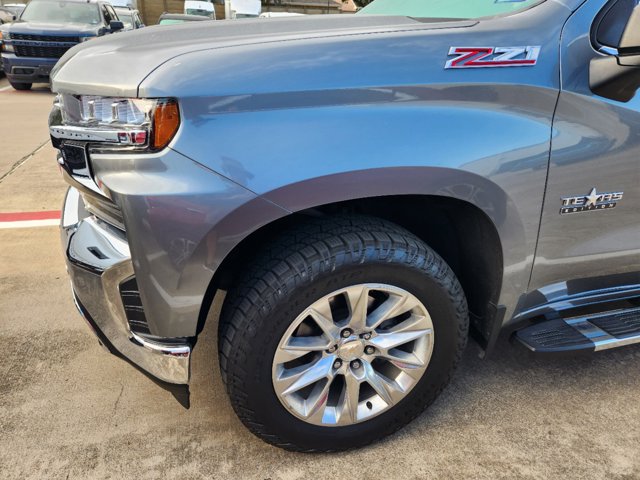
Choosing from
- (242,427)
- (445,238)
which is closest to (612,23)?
(445,238)

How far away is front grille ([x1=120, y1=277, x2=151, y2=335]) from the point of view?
5.36ft

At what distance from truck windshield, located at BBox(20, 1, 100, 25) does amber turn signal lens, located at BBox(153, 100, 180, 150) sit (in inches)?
436

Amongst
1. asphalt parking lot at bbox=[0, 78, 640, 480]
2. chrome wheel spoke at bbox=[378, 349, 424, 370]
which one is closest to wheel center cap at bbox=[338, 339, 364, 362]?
chrome wheel spoke at bbox=[378, 349, 424, 370]

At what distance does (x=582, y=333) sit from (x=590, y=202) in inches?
22.3

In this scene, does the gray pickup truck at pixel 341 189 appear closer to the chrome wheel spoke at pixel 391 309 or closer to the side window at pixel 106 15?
the chrome wheel spoke at pixel 391 309

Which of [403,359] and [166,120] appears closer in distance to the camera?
[166,120]

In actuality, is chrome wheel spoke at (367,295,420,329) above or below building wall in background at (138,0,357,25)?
below

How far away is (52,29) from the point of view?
9.91 m

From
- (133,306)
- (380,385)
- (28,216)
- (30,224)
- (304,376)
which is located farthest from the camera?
(28,216)

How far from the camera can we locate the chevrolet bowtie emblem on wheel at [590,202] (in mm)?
1793

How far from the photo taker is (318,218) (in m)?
1.78

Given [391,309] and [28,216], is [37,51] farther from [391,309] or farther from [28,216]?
[391,309]

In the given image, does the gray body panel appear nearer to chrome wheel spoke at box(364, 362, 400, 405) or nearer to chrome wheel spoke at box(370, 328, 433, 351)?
chrome wheel spoke at box(370, 328, 433, 351)

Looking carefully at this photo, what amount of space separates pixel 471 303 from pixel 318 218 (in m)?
0.77
